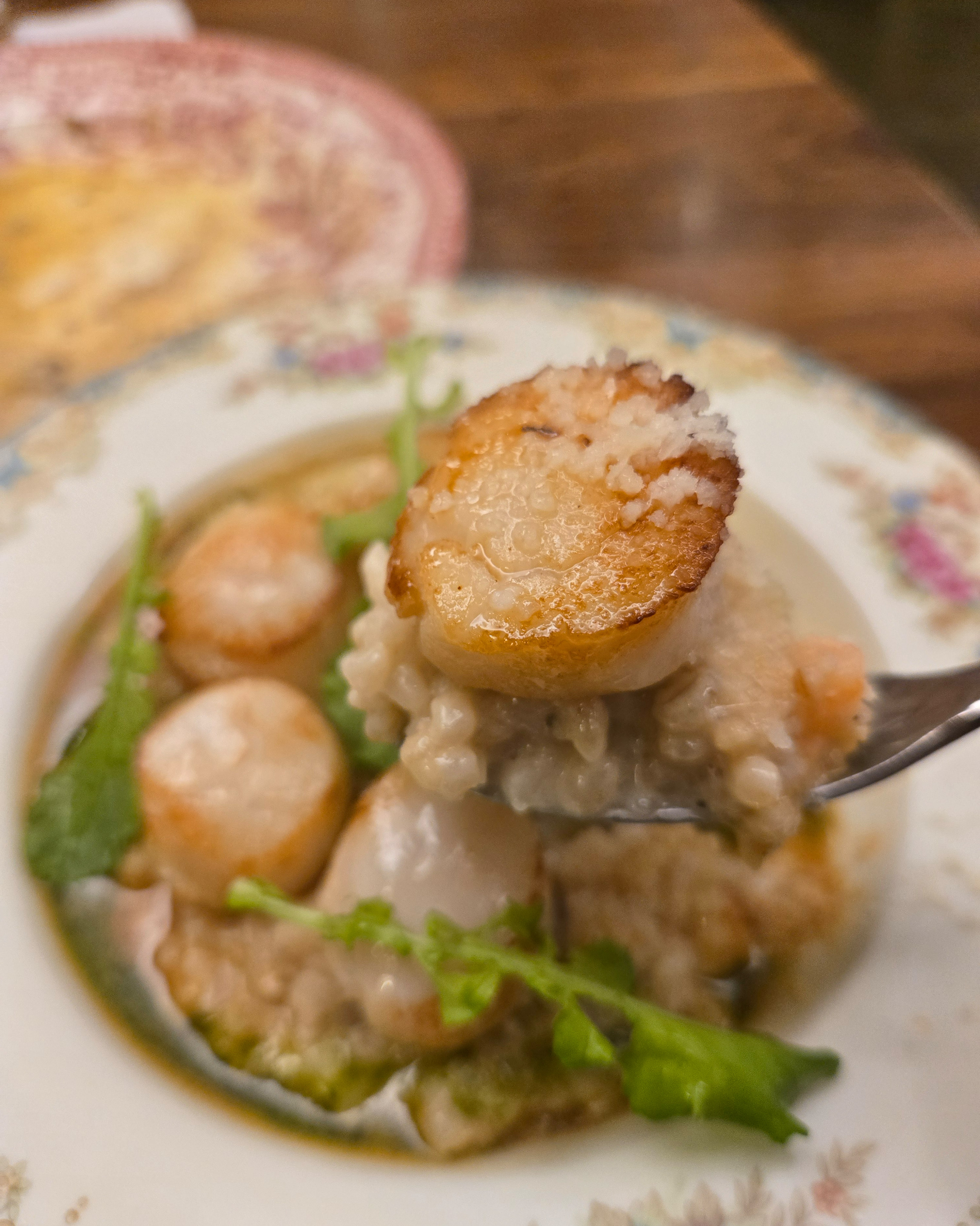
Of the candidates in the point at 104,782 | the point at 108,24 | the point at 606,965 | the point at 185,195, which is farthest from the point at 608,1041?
the point at 108,24

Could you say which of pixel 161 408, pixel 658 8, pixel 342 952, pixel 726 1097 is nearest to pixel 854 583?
pixel 726 1097

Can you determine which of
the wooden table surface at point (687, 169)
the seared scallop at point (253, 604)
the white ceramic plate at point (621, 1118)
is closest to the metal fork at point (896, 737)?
the white ceramic plate at point (621, 1118)

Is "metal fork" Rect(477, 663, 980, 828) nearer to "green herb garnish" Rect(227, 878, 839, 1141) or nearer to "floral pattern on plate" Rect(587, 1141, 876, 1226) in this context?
"green herb garnish" Rect(227, 878, 839, 1141)

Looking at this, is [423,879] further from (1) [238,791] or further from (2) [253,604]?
(2) [253,604]

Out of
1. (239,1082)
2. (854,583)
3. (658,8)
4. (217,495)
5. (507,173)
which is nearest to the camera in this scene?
(239,1082)

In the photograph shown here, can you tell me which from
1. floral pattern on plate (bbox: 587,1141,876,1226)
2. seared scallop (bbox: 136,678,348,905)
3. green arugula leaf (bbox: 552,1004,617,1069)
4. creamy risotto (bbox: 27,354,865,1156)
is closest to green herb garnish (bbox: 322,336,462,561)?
creamy risotto (bbox: 27,354,865,1156)

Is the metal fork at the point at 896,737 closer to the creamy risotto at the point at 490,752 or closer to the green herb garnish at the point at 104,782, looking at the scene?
the creamy risotto at the point at 490,752

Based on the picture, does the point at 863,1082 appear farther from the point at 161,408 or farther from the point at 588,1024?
the point at 161,408
